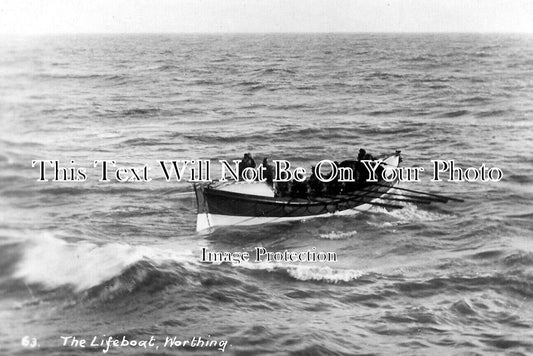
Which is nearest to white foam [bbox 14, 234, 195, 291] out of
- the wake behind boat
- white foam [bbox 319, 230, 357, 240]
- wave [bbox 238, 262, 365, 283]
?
wave [bbox 238, 262, 365, 283]

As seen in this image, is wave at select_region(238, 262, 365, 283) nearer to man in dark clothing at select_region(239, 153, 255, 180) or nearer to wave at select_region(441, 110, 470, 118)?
man in dark clothing at select_region(239, 153, 255, 180)

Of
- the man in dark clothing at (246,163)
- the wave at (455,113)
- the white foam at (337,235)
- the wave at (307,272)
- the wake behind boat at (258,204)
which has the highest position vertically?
the wave at (455,113)

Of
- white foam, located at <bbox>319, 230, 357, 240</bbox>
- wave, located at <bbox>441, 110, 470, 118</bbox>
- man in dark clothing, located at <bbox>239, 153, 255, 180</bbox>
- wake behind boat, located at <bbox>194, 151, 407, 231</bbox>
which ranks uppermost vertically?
wave, located at <bbox>441, 110, 470, 118</bbox>

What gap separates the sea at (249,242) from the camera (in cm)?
977

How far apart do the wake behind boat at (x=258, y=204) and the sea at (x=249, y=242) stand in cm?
Answer: 40

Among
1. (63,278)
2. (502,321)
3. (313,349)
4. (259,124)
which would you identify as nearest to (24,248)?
(63,278)

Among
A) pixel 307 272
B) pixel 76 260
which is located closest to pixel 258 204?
pixel 307 272

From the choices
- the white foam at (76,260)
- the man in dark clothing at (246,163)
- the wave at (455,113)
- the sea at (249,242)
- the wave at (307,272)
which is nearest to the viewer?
the sea at (249,242)

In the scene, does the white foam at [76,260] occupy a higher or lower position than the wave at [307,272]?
higher

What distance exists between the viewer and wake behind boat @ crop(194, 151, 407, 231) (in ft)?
52.9

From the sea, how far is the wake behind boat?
0.40 meters

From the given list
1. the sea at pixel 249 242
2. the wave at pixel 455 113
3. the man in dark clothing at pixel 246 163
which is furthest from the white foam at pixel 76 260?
the wave at pixel 455 113

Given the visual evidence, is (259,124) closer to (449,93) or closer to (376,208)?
(376,208)

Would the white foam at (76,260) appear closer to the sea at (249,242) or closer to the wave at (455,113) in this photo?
the sea at (249,242)
